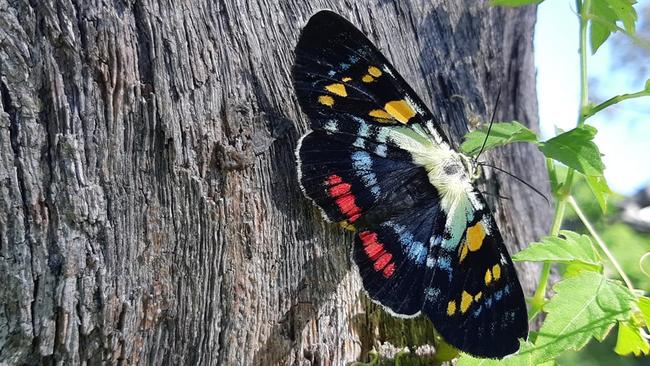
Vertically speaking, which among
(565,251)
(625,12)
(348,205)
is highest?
(625,12)

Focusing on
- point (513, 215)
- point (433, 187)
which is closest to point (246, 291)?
point (433, 187)

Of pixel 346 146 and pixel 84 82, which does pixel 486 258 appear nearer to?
pixel 346 146

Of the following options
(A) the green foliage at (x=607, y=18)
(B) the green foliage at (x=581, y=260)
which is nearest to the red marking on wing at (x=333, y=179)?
(B) the green foliage at (x=581, y=260)

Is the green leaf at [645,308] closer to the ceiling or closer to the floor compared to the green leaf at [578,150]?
closer to the floor

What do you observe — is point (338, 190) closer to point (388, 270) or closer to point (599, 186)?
point (388, 270)

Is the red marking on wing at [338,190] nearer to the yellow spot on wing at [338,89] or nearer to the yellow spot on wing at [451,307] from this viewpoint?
the yellow spot on wing at [338,89]

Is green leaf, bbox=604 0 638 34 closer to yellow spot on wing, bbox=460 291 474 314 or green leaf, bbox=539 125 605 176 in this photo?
green leaf, bbox=539 125 605 176

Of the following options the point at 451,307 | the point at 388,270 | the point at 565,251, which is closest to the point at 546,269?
the point at 565,251
